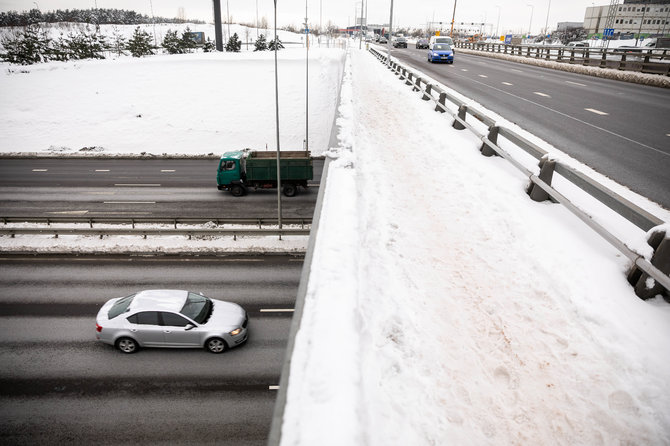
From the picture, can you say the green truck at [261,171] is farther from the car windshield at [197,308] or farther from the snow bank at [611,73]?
the snow bank at [611,73]

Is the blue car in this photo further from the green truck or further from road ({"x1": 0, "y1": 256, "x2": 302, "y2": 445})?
road ({"x1": 0, "y1": 256, "x2": 302, "y2": 445})

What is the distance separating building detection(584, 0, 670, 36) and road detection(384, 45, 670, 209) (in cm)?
10808

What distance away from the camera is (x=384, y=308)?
433 cm

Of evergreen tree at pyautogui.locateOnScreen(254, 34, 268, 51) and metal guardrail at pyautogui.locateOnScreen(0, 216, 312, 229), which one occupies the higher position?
evergreen tree at pyautogui.locateOnScreen(254, 34, 268, 51)

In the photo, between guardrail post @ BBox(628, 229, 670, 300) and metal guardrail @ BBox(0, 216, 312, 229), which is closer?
guardrail post @ BBox(628, 229, 670, 300)

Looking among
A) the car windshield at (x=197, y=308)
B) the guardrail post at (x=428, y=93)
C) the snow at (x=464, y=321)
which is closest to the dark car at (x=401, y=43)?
the guardrail post at (x=428, y=93)

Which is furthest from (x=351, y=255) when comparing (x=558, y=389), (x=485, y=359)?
(x=558, y=389)

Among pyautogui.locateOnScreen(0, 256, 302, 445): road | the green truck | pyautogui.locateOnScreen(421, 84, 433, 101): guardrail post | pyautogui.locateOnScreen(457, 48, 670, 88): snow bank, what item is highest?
pyautogui.locateOnScreen(457, 48, 670, 88): snow bank

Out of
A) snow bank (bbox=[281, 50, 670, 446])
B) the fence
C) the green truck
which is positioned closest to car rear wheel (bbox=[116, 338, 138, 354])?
the fence

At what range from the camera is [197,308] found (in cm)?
1234

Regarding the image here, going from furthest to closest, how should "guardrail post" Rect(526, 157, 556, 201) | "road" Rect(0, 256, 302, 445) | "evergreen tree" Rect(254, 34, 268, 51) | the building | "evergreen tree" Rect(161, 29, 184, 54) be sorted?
the building → "evergreen tree" Rect(254, 34, 268, 51) → "evergreen tree" Rect(161, 29, 184, 54) → "road" Rect(0, 256, 302, 445) → "guardrail post" Rect(526, 157, 556, 201)

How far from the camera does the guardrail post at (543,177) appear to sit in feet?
21.4

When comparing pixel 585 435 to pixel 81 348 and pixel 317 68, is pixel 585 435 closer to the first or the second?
pixel 81 348

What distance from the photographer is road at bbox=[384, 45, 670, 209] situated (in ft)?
30.7
